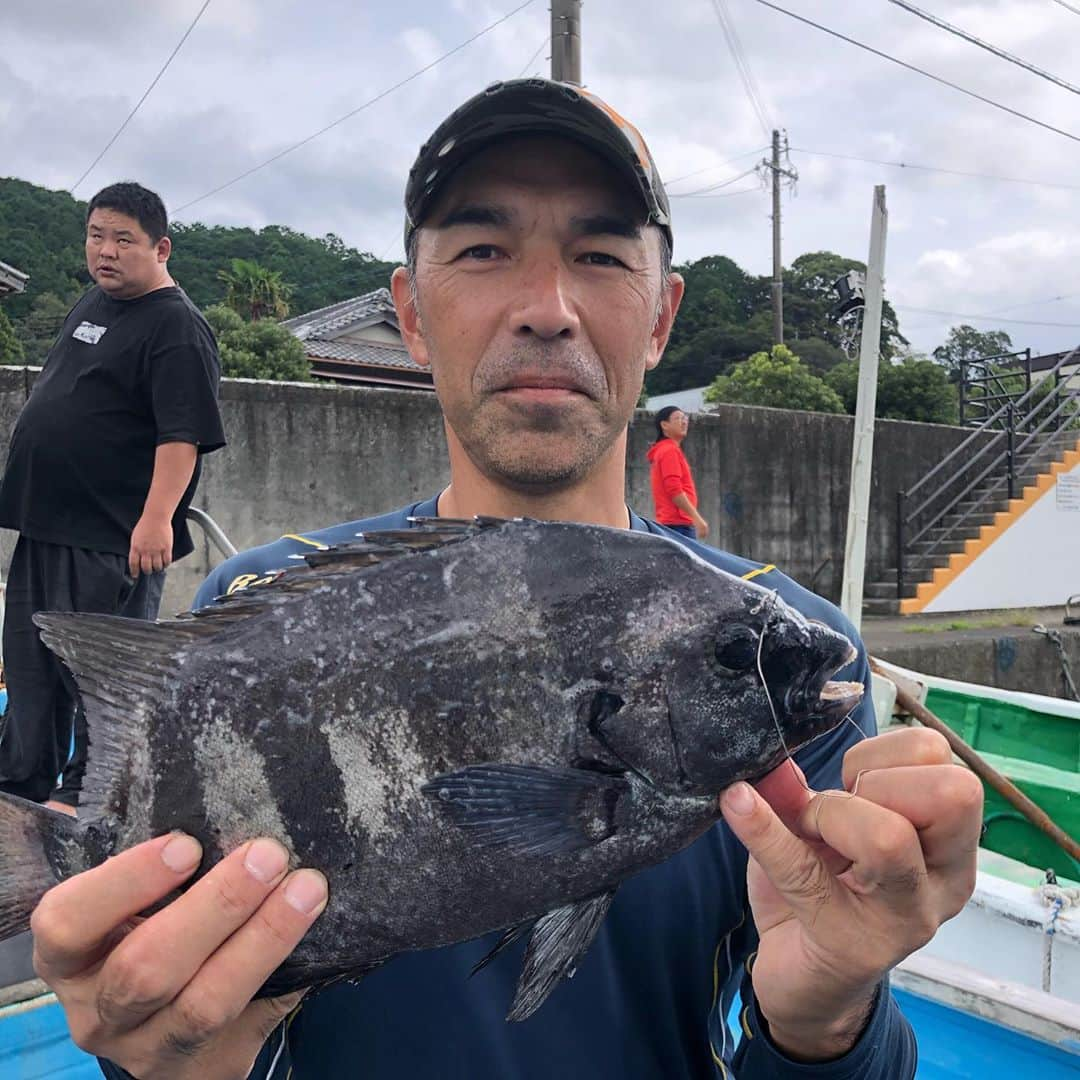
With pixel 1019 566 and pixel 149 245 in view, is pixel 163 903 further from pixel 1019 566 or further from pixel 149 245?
pixel 1019 566

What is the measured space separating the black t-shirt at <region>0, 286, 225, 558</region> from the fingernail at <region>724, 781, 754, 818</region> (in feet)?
9.71

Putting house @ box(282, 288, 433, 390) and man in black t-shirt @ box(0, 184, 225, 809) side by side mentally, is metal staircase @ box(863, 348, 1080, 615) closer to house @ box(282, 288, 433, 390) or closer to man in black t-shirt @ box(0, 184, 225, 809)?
man in black t-shirt @ box(0, 184, 225, 809)

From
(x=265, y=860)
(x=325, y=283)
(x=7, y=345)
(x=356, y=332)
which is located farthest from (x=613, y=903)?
(x=325, y=283)

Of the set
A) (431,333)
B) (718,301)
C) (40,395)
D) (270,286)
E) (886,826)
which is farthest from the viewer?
(718,301)

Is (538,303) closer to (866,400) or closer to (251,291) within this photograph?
(866,400)

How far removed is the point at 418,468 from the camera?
10086mm

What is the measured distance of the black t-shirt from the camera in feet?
11.8

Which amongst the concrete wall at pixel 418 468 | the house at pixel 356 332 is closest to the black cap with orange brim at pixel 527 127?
the concrete wall at pixel 418 468

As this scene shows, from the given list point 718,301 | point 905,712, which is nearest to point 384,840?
point 905,712

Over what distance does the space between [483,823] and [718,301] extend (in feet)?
166

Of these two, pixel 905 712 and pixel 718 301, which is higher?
pixel 718 301

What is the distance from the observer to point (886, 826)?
1152mm

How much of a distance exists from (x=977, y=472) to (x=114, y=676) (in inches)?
699

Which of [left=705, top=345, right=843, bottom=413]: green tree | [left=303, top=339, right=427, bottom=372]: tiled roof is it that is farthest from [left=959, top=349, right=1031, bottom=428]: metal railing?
[left=303, top=339, right=427, bottom=372]: tiled roof
